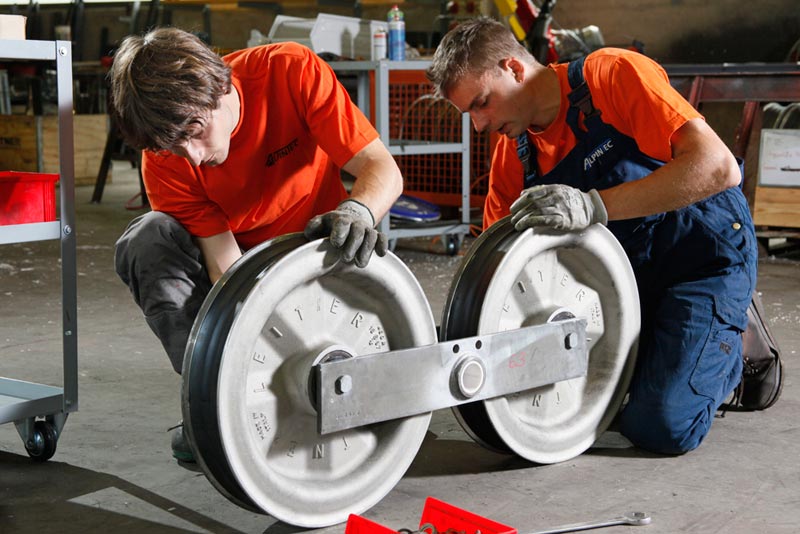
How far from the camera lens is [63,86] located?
201 cm

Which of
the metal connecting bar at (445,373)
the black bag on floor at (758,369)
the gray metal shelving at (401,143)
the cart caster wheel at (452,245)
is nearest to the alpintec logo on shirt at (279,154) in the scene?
the metal connecting bar at (445,373)

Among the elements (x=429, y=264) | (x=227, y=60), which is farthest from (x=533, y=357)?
(x=429, y=264)

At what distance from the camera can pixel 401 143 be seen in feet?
15.4

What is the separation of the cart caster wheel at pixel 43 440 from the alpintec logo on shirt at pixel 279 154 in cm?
73

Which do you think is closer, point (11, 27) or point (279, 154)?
point (11, 27)

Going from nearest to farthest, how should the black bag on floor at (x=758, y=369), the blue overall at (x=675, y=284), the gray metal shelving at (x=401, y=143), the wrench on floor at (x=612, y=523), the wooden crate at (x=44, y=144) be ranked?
the wrench on floor at (x=612, y=523), the blue overall at (x=675, y=284), the black bag on floor at (x=758, y=369), the gray metal shelving at (x=401, y=143), the wooden crate at (x=44, y=144)

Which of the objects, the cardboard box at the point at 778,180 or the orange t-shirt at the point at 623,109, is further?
the cardboard box at the point at 778,180

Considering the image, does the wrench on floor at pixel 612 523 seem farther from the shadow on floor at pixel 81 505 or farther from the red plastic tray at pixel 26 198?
the red plastic tray at pixel 26 198

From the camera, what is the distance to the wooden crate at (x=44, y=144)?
766 cm

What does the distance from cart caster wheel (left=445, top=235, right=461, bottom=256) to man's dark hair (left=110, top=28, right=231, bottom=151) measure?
3087 mm

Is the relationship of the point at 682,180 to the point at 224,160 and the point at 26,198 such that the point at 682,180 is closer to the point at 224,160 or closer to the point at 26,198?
the point at 224,160

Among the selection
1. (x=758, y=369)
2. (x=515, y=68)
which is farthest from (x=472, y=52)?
(x=758, y=369)

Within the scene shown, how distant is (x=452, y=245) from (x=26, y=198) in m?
3.06

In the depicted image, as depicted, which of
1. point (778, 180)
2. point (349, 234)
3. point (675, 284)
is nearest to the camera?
point (349, 234)
